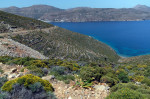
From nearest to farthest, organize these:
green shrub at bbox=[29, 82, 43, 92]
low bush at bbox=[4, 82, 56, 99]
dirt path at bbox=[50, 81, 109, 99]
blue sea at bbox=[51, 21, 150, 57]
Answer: low bush at bbox=[4, 82, 56, 99] < green shrub at bbox=[29, 82, 43, 92] < dirt path at bbox=[50, 81, 109, 99] < blue sea at bbox=[51, 21, 150, 57]

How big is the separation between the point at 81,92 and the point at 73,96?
0.48m

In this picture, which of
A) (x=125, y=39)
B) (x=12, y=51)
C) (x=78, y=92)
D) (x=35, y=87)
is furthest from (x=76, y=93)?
(x=125, y=39)

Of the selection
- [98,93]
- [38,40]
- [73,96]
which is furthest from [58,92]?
[38,40]

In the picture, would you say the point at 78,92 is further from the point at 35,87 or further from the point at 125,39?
the point at 125,39

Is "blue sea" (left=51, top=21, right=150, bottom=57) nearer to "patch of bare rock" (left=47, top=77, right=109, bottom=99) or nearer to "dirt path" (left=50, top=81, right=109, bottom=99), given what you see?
"patch of bare rock" (left=47, top=77, right=109, bottom=99)

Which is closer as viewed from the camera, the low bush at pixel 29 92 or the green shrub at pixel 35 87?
the low bush at pixel 29 92

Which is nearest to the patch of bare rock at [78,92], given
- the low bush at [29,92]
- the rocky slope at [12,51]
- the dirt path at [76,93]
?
the dirt path at [76,93]

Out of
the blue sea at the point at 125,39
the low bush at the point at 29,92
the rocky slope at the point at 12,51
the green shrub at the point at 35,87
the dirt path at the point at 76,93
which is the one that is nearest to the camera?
the low bush at the point at 29,92

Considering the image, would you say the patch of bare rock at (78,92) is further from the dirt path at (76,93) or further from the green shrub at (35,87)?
the green shrub at (35,87)

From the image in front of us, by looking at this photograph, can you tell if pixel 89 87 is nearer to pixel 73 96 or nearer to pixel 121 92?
pixel 73 96

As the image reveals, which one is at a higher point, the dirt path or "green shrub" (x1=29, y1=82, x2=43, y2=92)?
"green shrub" (x1=29, y1=82, x2=43, y2=92)

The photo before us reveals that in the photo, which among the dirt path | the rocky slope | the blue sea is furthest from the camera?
the blue sea

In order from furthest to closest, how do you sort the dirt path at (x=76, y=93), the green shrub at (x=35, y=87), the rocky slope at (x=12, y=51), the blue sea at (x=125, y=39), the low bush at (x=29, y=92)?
the blue sea at (x=125, y=39) < the rocky slope at (x=12, y=51) < the dirt path at (x=76, y=93) < the green shrub at (x=35, y=87) < the low bush at (x=29, y=92)

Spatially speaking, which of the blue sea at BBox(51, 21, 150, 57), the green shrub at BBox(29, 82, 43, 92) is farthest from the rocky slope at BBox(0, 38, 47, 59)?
the blue sea at BBox(51, 21, 150, 57)
